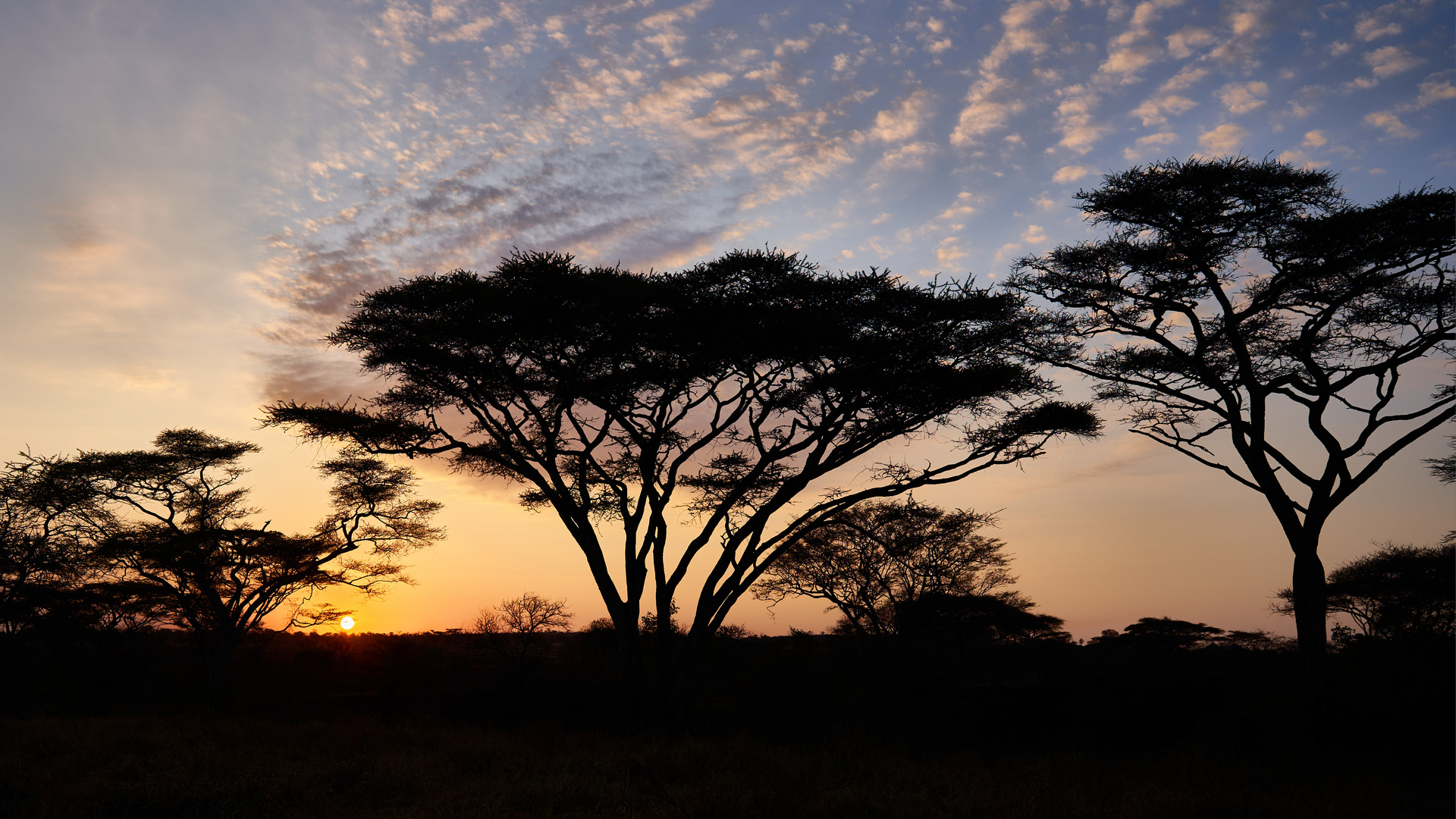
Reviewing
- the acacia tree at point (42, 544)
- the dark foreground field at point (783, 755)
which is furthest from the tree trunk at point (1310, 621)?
the acacia tree at point (42, 544)

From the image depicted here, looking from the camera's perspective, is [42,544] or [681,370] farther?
[42,544]

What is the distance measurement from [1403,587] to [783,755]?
27.6 m

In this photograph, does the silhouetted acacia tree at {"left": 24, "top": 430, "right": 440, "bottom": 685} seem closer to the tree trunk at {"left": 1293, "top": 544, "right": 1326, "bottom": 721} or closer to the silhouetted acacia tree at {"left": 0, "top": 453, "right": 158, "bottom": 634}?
the silhouetted acacia tree at {"left": 0, "top": 453, "right": 158, "bottom": 634}

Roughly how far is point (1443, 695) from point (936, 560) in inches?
760

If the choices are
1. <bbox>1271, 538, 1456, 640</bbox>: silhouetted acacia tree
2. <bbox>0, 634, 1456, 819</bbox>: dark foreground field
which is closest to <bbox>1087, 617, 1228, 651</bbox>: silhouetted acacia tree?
<bbox>1271, 538, 1456, 640</bbox>: silhouetted acacia tree

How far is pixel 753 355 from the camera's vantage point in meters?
13.7

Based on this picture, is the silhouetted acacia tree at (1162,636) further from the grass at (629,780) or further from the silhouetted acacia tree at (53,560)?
the silhouetted acacia tree at (53,560)

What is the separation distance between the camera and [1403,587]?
26.5 meters

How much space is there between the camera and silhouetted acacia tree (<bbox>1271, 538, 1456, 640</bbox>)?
24.9 m

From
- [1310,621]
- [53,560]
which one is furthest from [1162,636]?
[53,560]

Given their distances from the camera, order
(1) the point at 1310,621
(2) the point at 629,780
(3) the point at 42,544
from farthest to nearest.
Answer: (3) the point at 42,544 → (1) the point at 1310,621 → (2) the point at 629,780

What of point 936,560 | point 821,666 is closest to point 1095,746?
point 821,666

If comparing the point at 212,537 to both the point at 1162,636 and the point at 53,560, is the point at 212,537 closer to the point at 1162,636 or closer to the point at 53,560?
the point at 53,560

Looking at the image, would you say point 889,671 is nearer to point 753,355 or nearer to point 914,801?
point 753,355
